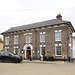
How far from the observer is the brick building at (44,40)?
22.7 metres

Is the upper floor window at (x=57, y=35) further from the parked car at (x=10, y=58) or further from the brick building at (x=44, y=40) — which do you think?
the parked car at (x=10, y=58)

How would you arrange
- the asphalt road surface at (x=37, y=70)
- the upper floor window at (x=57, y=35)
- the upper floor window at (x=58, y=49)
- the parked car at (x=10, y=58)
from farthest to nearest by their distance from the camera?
the upper floor window at (x=57, y=35), the upper floor window at (x=58, y=49), the parked car at (x=10, y=58), the asphalt road surface at (x=37, y=70)

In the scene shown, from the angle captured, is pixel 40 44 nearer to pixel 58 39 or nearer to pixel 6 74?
pixel 58 39

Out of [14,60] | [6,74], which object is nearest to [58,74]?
[6,74]

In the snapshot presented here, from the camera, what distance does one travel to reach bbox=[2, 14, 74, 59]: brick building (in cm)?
2266

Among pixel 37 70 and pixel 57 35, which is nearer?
pixel 37 70

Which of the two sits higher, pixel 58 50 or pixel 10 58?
pixel 58 50

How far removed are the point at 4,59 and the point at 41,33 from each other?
8.70 meters

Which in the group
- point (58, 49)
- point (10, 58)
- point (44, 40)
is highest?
point (44, 40)

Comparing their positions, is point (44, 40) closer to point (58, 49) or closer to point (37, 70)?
point (58, 49)

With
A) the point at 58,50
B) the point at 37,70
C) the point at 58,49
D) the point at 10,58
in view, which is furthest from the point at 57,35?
the point at 37,70

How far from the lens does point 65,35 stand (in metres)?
22.6

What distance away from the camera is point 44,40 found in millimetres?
24906

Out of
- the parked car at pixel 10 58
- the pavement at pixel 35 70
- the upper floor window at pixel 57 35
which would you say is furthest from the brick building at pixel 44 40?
the pavement at pixel 35 70
